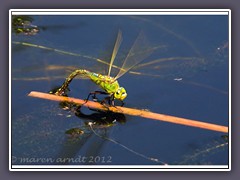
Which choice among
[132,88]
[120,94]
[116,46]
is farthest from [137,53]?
[120,94]

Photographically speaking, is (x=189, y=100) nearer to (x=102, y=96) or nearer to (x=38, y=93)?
(x=102, y=96)

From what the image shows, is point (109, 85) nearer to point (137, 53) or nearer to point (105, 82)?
point (105, 82)

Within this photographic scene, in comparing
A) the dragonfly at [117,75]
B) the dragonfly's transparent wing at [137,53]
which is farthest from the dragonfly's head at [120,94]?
the dragonfly's transparent wing at [137,53]

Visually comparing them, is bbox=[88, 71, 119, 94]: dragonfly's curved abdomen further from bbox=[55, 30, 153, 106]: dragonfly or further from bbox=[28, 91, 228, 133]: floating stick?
bbox=[28, 91, 228, 133]: floating stick

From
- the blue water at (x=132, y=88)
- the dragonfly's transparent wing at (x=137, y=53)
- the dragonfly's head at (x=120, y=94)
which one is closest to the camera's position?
the blue water at (x=132, y=88)

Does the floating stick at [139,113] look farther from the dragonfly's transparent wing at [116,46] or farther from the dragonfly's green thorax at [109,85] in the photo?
the dragonfly's transparent wing at [116,46]

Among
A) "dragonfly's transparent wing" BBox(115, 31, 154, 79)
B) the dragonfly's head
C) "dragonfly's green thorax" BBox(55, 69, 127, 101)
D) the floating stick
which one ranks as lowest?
the floating stick

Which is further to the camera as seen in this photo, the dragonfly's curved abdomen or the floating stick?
the dragonfly's curved abdomen

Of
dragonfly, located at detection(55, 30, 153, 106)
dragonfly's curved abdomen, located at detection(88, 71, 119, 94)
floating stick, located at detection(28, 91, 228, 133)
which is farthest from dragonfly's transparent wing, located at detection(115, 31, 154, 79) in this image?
floating stick, located at detection(28, 91, 228, 133)
